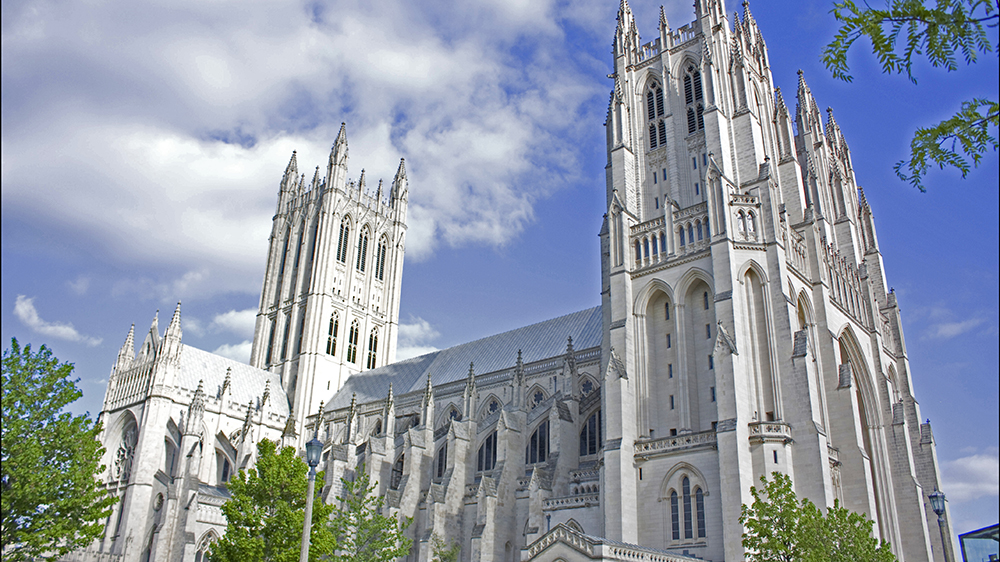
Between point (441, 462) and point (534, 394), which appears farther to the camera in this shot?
point (534, 394)

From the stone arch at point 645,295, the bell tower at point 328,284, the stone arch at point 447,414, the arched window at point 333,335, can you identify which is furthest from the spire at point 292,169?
the stone arch at point 645,295

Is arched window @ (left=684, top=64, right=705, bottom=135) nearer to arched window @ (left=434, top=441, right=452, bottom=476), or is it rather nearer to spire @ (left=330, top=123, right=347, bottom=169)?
arched window @ (left=434, top=441, right=452, bottom=476)

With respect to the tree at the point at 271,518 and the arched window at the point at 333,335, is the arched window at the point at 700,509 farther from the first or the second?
the arched window at the point at 333,335

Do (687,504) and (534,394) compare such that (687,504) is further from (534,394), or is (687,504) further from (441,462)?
(441,462)

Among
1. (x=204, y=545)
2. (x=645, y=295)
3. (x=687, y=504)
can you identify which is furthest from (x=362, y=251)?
(x=687, y=504)

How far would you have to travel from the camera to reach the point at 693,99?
40.0 meters

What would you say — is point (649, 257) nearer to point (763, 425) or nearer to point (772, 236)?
point (772, 236)

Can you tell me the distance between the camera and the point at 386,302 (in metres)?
72.1

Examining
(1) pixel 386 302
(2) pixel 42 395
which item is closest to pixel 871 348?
(2) pixel 42 395

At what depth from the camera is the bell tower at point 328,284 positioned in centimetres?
6406

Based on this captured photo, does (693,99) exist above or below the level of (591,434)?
above

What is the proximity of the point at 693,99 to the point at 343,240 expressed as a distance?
131ft

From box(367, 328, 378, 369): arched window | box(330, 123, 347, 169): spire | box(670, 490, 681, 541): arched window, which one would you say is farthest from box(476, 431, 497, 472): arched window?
box(330, 123, 347, 169): spire

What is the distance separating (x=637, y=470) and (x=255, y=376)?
4125 cm
